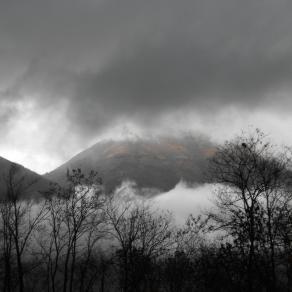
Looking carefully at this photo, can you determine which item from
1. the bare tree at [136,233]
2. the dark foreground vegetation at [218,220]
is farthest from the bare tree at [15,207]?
the bare tree at [136,233]

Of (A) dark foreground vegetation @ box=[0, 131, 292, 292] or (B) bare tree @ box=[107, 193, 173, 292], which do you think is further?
(B) bare tree @ box=[107, 193, 173, 292]

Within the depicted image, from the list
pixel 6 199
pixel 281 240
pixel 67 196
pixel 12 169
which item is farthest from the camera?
pixel 67 196

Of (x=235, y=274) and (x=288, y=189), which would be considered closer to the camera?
(x=288, y=189)

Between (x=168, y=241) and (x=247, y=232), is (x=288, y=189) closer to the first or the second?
(x=247, y=232)

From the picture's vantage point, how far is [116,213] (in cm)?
3369

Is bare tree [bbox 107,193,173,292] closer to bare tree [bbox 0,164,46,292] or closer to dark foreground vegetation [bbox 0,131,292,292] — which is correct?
dark foreground vegetation [bbox 0,131,292,292]

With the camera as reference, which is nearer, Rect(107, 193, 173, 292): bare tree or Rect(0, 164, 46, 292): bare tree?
Rect(0, 164, 46, 292): bare tree

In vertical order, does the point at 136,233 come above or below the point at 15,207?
below

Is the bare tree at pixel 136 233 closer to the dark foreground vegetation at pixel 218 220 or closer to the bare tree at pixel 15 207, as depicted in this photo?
the dark foreground vegetation at pixel 218 220

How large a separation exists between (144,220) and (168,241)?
4329 millimetres

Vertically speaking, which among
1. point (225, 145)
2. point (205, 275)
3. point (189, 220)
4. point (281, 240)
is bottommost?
point (205, 275)

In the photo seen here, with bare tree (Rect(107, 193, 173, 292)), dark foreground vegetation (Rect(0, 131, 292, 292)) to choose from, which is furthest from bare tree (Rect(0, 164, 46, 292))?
bare tree (Rect(107, 193, 173, 292))

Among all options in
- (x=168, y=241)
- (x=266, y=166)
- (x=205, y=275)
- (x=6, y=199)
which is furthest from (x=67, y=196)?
(x=266, y=166)

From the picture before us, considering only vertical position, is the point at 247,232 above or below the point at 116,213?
below
